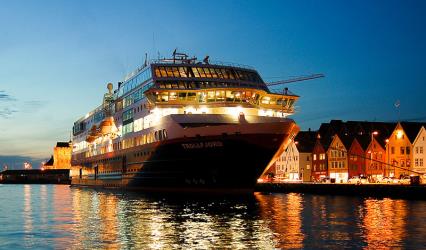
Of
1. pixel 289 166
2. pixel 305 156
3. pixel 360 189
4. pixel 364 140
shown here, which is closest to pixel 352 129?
pixel 305 156

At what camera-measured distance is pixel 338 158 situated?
343ft

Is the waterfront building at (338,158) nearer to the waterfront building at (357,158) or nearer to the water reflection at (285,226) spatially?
the waterfront building at (357,158)

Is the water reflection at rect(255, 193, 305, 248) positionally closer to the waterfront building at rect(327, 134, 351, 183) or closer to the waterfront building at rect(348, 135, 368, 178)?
the waterfront building at rect(348, 135, 368, 178)

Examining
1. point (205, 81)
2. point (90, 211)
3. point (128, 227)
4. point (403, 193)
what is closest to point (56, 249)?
point (128, 227)

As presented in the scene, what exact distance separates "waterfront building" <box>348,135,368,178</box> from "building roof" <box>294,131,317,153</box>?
17.2 m

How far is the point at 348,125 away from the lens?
116875mm

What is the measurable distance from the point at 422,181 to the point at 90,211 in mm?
52329

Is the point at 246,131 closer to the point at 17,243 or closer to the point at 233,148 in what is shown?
the point at 233,148

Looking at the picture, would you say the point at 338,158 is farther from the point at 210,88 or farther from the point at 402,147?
the point at 210,88

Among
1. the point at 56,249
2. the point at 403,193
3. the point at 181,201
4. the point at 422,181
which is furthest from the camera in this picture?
the point at 422,181

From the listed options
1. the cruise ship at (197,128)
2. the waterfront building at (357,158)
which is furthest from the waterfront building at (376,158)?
the cruise ship at (197,128)

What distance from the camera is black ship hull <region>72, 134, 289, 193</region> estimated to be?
5141cm

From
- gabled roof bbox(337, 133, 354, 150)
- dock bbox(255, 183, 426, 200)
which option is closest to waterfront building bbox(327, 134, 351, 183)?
gabled roof bbox(337, 133, 354, 150)

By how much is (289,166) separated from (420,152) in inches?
1387
